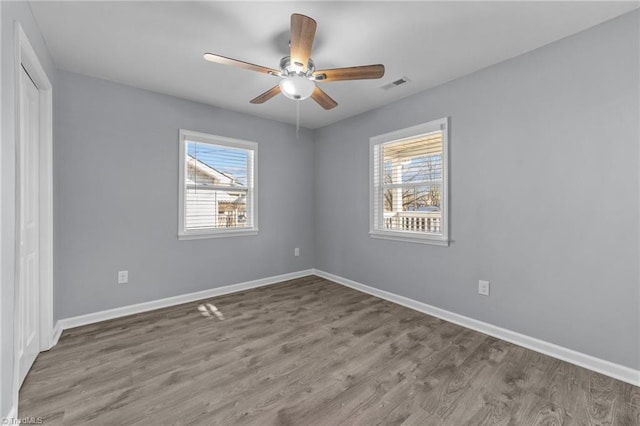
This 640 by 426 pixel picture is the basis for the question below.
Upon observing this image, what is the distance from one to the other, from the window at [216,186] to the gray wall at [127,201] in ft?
0.34

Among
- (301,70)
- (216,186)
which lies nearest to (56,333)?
(216,186)

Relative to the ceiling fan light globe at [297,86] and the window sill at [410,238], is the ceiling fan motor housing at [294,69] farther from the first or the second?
the window sill at [410,238]

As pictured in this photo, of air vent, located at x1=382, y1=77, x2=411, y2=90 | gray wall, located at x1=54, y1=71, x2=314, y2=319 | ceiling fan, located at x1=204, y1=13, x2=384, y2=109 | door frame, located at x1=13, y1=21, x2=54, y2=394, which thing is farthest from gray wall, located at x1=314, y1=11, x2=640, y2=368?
door frame, located at x1=13, y1=21, x2=54, y2=394

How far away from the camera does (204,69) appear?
2.71m

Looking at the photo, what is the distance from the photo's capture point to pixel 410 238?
131 inches

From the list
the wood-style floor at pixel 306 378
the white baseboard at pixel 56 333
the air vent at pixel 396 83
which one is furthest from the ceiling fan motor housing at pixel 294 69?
the white baseboard at pixel 56 333

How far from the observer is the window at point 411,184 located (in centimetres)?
305

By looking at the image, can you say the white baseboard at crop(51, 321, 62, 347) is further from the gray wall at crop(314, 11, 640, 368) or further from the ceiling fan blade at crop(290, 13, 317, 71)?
the gray wall at crop(314, 11, 640, 368)

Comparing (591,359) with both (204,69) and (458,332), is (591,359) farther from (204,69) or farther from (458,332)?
(204,69)

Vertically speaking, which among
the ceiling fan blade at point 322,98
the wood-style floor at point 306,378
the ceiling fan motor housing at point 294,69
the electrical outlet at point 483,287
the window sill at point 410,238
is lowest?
the wood-style floor at point 306,378

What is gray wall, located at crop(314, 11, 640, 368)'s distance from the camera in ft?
6.42

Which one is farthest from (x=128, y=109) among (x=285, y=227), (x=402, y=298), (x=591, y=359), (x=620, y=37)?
(x=591, y=359)

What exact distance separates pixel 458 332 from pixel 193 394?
2288 millimetres

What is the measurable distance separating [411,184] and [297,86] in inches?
74.6
